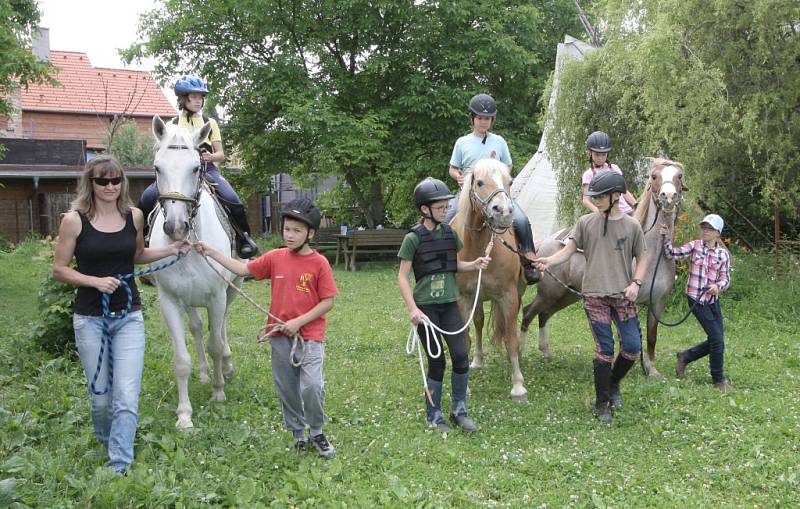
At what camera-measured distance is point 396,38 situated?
67.1 ft

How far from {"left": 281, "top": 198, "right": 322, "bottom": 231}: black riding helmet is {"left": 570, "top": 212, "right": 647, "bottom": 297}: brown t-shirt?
8.06ft

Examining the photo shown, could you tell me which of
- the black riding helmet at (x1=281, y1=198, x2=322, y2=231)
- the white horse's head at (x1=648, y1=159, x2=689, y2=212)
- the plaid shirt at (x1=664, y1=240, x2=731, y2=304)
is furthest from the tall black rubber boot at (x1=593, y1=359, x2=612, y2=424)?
the black riding helmet at (x1=281, y1=198, x2=322, y2=231)

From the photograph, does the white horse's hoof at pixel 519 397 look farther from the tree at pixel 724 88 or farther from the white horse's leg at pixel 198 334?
the tree at pixel 724 88

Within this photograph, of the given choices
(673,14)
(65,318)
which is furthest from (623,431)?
(673,14)

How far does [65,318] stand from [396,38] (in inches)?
613

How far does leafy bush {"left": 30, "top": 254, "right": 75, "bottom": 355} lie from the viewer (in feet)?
23.6

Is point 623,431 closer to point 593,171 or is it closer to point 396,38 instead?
point 593,171

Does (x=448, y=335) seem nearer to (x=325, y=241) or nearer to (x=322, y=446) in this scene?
(x=322, y=446)

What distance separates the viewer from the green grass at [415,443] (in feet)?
13.2

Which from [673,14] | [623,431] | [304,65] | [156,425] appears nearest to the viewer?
[156,425]

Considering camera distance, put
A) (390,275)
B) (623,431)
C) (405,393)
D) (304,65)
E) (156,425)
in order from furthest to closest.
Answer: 1. (304,65)
2. (390,275)
3. (405,393)
4. (623,431)
5. (156,425)

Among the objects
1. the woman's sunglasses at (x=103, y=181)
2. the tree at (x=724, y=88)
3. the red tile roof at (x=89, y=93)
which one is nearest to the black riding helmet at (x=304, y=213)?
the woman's sunglasses at (x=103, y=181)

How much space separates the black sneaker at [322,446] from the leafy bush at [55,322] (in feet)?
12.6

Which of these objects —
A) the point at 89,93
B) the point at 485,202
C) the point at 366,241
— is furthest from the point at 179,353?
the point at 89,93
